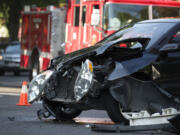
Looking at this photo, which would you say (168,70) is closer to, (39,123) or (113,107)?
→ (113,107)

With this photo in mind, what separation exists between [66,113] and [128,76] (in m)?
1.67

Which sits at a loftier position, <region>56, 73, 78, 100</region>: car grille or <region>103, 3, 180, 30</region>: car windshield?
<region>103, 3, 180, 30</region>: car windshield

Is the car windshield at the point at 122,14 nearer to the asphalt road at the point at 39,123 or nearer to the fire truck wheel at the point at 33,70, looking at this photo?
the asphalt road at the point at 39,123

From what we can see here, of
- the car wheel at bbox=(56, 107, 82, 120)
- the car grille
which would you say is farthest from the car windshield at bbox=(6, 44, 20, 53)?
the car grille

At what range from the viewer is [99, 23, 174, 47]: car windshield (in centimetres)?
902

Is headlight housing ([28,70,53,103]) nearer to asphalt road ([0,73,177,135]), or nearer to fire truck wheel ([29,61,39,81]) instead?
asphalt road ([0,73,177,135])

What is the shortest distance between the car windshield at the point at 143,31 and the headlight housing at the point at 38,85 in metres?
1.22

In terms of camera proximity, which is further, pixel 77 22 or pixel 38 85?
pixel 77 22

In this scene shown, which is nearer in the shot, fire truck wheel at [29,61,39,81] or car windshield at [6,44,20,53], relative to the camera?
fire truck wheel at [29,61,39,81]

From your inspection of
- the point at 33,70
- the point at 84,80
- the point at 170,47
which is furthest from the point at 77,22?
the point at 84,80

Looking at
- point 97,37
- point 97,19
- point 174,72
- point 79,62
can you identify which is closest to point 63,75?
point 79,62

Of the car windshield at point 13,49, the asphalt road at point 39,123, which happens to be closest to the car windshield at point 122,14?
the asphalt road at point 39,123

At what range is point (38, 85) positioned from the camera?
9.23 m

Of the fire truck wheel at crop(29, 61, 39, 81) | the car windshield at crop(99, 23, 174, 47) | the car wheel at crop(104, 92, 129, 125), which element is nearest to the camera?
the car wheel at crop(104, 92, 129, 125)
